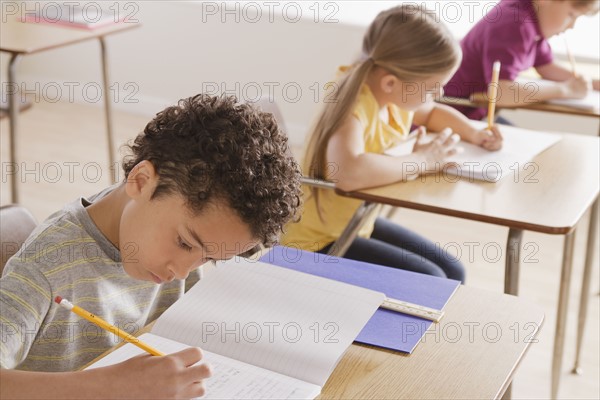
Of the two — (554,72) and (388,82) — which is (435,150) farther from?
Answer: (554,72)

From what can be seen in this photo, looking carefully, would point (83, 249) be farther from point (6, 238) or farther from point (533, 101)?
point (533, 101)

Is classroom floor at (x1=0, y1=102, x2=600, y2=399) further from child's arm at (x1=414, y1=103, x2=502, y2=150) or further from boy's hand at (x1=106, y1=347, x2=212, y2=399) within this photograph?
boy's hand at (x1=106, y1=347, x2=212, y2=399)

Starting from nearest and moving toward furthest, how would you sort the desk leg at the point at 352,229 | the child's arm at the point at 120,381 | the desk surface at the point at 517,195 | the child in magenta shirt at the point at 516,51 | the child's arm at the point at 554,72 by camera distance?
the child's arm at the point at 120,381 → the desk surface at the point at 517,195 → the desk leg at the point at 352,229 → the child in magenta shirt at the point at 516,51 → the child's arm at the point at 554,72

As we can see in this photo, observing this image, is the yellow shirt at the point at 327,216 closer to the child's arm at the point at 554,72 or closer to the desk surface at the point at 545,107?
the desk surface at the point at 545,107

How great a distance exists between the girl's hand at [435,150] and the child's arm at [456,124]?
0.40 ft

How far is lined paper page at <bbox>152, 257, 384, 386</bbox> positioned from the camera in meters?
1.15

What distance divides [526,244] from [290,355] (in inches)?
92.3

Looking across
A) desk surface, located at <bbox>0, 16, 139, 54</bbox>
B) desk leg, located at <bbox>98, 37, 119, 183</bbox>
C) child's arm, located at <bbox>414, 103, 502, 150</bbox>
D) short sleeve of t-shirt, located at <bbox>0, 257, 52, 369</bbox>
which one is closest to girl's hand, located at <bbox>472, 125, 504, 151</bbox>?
child's arm, located at <bbox>414, 103, 502, 150</bbox>

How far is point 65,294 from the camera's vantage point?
46.8 inches

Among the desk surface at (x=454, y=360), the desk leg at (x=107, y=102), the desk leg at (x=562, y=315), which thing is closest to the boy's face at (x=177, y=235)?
the desk surface at (x=454, y=360)

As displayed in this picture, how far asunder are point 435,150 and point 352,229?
0.87ft

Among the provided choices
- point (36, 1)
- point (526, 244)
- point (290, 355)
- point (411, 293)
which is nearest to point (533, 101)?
point (526, 244)

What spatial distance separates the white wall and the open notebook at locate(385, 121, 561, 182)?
5.37ft

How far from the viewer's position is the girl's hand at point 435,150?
198 centimetres
